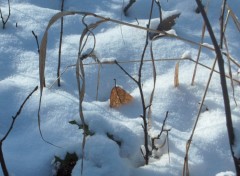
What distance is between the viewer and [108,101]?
1.62 meters

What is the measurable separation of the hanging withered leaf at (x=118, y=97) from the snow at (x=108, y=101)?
0.07ft

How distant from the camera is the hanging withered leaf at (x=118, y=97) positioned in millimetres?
1576

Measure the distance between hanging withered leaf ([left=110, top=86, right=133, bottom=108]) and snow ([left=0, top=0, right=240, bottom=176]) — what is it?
0.07 ft

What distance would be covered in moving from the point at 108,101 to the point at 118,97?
0.18 feet

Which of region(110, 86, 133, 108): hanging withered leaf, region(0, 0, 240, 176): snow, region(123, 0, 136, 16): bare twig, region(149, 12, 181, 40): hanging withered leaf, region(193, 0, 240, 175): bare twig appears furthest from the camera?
region(123, 0, 136, 16): bare twig

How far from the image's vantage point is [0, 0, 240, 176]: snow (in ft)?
4.07

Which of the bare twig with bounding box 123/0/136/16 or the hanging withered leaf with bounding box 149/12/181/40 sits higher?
the bare twig with bounding box 123/0/136/16

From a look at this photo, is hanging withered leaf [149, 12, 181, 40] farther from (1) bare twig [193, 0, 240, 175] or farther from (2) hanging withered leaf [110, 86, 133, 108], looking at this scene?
(1) bare twig [193, 0, 240, 175]

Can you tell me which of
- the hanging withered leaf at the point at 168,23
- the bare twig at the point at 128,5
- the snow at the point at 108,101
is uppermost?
the bare twig at the point at 128,5

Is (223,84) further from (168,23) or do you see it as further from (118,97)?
(168,23)

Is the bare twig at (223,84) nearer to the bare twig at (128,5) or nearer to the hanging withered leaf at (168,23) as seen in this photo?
the hanging withered leaf at (168,23)

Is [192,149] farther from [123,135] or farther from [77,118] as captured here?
[77,118]

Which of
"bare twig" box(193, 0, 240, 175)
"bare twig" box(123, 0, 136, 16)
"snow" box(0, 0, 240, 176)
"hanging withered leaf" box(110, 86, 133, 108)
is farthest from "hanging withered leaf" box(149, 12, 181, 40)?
"bare twig" box(193, 0, 240, 175)

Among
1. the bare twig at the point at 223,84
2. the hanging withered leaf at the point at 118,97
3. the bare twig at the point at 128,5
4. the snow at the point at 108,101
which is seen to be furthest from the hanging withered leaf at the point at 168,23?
the bare twig at the point at 223,84
